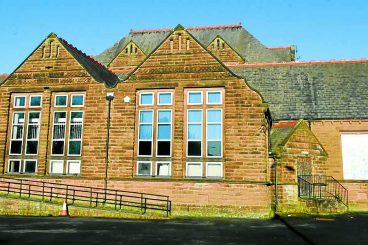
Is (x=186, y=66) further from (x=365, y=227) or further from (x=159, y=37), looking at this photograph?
(x=159, y=37)

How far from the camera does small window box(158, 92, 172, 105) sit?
19772 mm

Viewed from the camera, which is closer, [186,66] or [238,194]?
[238,194]

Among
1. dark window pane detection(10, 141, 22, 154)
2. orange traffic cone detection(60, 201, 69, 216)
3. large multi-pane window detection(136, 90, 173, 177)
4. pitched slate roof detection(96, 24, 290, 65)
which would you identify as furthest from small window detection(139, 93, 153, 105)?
pitched slate roof detection(96, 24, 290, 65)

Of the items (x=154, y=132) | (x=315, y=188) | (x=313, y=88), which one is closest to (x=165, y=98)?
(x=154, y=132)

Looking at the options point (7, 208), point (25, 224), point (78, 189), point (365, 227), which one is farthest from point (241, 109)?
point (7, 208)

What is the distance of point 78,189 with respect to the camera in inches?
756

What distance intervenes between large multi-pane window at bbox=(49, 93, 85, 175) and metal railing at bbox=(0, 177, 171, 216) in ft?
→ 3.45

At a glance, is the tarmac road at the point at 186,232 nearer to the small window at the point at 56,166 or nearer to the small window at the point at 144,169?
the small window at the point at 144,169

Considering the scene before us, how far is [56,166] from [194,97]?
27.2 ft

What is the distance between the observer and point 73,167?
19.9 m

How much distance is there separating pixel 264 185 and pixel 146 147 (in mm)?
6240

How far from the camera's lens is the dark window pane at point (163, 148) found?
1927 centimetres

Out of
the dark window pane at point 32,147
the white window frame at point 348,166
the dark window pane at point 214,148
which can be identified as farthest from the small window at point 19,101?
the white window frame at point 348,166

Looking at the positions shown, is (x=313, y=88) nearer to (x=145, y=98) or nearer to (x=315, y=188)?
(x=315, y=188)
